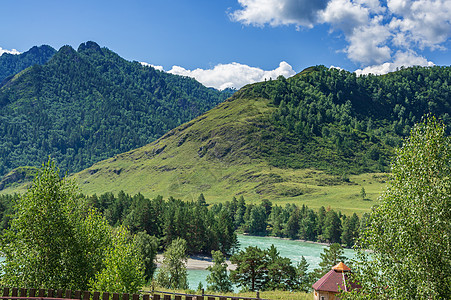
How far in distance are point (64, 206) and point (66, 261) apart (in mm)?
2811

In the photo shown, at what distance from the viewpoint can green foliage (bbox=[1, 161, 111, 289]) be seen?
60.2 feet

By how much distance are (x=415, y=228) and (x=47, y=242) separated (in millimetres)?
16908

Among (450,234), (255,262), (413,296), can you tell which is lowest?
(255,262)

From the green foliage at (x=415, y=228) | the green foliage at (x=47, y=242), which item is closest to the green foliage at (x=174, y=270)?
the green foliage at (x=47, y=242)

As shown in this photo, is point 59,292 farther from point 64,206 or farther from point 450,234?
point 450,234

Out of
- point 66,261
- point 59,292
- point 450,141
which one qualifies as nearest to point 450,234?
point 450,141

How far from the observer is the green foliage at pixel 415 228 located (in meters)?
15.0

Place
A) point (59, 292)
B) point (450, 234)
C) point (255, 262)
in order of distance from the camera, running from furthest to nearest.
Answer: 1. point (255, 262)
2. point (450, 234)
3. point (59, 292)

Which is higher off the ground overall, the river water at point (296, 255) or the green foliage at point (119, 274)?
the green foliage at point (119, 274)

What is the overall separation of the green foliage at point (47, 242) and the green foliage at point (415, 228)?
45.0 feet

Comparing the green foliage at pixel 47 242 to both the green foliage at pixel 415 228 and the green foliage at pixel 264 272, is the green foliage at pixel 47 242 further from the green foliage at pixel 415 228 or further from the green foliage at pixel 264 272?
the green foliage at pixel 264 272

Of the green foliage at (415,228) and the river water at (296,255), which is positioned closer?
the green foliage at (415,228)

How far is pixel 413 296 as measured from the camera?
15.1 meters

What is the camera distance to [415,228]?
15711 mm
